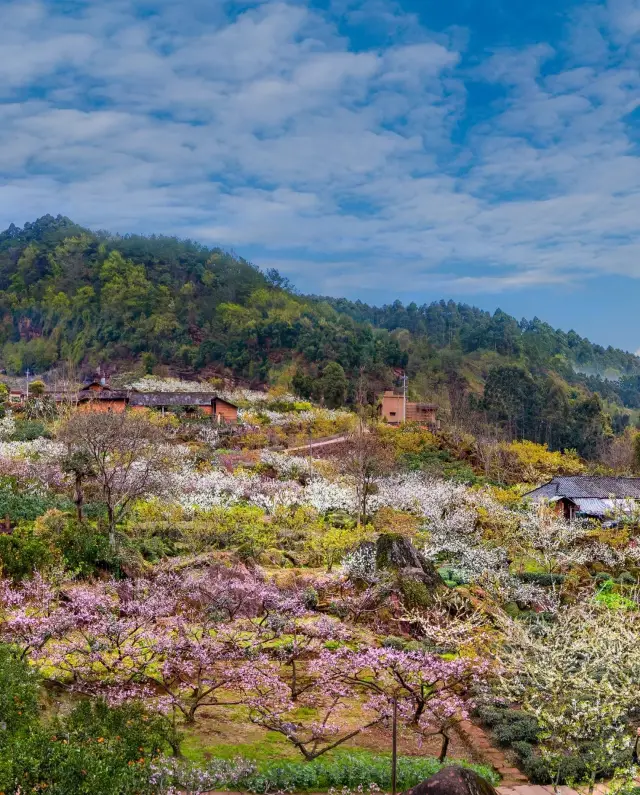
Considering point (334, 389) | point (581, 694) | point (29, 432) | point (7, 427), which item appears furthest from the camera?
point (334, 389)

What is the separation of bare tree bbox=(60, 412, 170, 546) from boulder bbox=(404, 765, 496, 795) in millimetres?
15339

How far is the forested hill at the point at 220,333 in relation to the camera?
87750mm

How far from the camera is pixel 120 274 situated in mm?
117438

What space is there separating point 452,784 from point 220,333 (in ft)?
329

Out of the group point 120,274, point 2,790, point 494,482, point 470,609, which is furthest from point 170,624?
point 120,274

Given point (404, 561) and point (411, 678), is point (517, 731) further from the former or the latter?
point (404, 561)

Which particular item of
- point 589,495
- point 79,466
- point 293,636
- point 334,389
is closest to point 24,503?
A: point 79,466

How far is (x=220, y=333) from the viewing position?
105312 millimetres

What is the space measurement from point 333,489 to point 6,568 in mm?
19496

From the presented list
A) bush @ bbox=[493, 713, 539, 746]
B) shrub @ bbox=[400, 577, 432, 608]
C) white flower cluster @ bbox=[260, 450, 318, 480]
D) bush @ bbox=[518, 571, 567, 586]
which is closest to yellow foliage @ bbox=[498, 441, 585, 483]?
white flower cluster @ bbox=[260, 450, 318, 480]

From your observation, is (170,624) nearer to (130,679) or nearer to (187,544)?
(130,679)

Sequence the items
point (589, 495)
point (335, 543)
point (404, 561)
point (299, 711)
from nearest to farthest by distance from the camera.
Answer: point (299, 711) < point (404, 561) < point (335, 543) < point (589, 495)

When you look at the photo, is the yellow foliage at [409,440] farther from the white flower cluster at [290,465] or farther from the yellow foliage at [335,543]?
the yellow foliage at [335,543]

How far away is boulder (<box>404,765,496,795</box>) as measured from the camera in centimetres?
714
